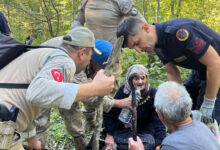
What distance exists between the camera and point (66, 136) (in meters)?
3.76

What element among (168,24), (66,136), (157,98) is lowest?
(66,136)

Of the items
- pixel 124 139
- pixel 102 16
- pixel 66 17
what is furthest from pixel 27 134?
pixel 66 17

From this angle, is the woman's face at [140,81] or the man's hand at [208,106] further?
the woman's face at [140,81]

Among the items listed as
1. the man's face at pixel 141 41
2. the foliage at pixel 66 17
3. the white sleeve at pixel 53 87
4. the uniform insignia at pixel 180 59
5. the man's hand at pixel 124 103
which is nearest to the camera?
the white sleeve at pixel 53 87

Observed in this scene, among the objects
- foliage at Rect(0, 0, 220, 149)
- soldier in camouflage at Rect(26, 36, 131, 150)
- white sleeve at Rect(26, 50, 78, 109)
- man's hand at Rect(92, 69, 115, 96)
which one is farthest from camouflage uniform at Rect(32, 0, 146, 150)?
white sleeve at Rect(26, 50, 78, 109)

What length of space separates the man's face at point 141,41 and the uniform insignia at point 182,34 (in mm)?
269

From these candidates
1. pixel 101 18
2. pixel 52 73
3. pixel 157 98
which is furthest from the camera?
pixel 101 18

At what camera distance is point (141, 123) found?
3057 millimetres

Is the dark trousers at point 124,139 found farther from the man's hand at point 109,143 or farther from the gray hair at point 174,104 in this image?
the gray hair at point 174,104

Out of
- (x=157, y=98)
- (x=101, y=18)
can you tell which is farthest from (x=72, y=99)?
(x=101, y=18)

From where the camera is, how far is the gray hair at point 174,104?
5.37ft

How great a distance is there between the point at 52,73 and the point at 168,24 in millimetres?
1287

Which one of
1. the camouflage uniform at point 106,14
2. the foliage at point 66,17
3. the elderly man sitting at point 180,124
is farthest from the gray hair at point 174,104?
the foliage at point 66,17

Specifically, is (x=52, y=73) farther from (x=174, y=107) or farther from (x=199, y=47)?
(x=199, y=47)
